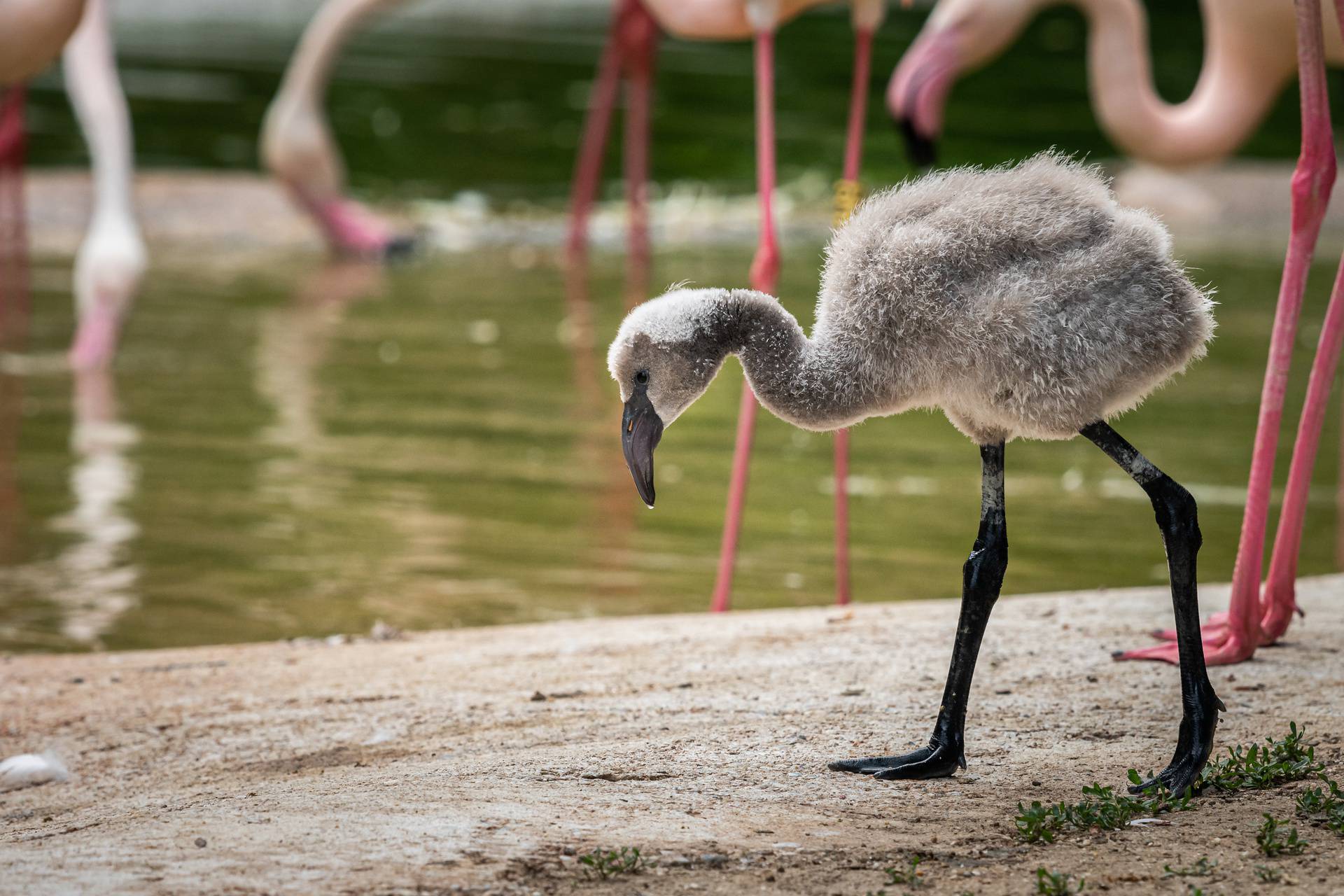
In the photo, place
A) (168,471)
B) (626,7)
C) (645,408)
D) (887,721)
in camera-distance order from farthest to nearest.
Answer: (626,7) → (168,471) → (887,721) → (645,408)

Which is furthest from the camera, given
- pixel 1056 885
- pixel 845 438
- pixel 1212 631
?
pixel 845 438

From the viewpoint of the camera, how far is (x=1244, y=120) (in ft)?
25.8

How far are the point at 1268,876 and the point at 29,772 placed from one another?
274 cm

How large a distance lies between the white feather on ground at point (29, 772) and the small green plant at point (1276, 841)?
105 inches

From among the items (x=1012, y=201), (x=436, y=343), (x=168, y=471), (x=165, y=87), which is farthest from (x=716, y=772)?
(x=165, y=87)

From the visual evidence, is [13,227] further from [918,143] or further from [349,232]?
[918,143]

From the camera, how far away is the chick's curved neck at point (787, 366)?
Answer: 364cm

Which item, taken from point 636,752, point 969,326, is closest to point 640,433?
point 969,326

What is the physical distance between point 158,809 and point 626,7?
10176 millimetres

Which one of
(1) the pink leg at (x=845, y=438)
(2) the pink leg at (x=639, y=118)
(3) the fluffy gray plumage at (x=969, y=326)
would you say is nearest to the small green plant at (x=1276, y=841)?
(3) the fluffy gray plumage at (x=969, y=326)

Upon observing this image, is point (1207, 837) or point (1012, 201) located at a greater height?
point (1012, 201)

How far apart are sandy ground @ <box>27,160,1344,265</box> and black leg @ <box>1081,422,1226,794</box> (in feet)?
31.8

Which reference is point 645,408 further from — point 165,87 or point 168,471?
point 165,87

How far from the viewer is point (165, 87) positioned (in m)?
20.2
